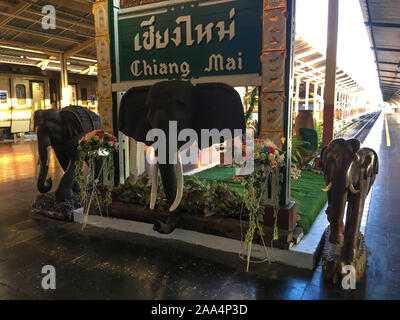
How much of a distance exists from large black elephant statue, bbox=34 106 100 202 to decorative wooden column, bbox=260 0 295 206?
302 centimetres

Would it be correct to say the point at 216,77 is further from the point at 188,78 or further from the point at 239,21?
the point at 239,21

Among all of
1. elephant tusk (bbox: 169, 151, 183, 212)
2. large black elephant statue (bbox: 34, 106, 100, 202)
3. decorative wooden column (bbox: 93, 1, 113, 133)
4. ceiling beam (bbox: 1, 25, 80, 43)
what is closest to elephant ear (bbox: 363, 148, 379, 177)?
elephant tusk (bbox: 169, 151, 183, 212)

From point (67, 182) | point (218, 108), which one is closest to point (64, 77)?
point (67, 182)

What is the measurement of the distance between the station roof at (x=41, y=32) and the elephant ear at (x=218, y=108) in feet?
28.7

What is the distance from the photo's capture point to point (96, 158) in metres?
4.53

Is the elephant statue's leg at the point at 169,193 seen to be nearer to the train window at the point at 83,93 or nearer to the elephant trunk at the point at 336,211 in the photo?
the elephant trunk at the point at 336,211

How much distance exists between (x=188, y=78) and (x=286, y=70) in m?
1.27

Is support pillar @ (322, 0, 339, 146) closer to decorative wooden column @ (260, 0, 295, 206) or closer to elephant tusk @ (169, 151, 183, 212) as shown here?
decorative wooden column @ (260, 0, 295, 206)

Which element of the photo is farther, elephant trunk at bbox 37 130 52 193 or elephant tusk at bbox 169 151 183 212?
elephant trunk at bbox 37 130 52 193

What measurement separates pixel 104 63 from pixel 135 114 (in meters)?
1.24

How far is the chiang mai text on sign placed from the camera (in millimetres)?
3600

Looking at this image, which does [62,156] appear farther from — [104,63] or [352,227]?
[352,227]

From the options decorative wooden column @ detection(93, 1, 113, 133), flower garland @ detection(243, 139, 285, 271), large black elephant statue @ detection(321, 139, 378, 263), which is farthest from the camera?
decorative wooden column @ detection(93, 1, 113, 133)
